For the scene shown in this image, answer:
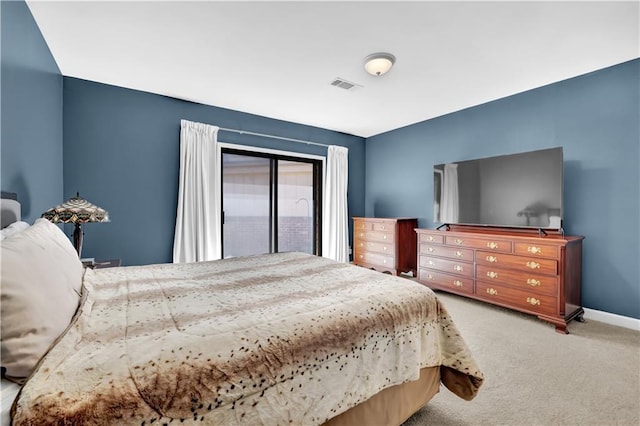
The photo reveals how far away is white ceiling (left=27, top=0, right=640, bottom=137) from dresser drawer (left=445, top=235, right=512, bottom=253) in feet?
5.76

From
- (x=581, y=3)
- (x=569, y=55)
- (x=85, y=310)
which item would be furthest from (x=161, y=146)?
(x=569, y=55)

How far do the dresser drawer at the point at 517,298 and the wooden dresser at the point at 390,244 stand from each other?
1.28 metres

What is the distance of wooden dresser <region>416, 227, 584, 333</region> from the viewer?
2.63 meters

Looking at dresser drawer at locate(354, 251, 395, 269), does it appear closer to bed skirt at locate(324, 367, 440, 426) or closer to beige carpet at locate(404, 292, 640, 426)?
beige carpet at locate(404, 292, 640, 426)

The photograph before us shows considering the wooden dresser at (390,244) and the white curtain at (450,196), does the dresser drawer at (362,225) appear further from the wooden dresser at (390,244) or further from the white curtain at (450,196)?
the white curtain at (450,196)

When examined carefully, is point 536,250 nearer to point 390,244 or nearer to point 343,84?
point 390,244

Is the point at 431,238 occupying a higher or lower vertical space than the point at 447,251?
higher

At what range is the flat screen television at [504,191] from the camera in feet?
9.53

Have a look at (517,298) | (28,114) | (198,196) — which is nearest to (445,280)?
(517,298)

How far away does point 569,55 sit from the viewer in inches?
100

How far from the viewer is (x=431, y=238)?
373 centimetres

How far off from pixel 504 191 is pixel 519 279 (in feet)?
3.32

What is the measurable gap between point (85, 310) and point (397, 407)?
1456mm

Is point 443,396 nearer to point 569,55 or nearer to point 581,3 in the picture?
point 581,3
